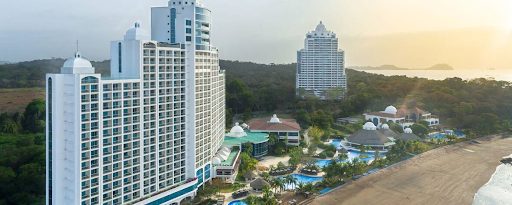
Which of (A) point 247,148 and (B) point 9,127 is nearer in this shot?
(A) point 247,148

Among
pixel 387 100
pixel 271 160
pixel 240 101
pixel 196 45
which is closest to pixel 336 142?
pixel 271 160

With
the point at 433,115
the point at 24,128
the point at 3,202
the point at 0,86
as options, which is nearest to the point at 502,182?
the point at 433,115

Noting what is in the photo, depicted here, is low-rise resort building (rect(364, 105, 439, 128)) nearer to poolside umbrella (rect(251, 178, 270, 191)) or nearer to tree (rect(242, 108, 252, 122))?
tree (rect(242, 108, 252, 122))

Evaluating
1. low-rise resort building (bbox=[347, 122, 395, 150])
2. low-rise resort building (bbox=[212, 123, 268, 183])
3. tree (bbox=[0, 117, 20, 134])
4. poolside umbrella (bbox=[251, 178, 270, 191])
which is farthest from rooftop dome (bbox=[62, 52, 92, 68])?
tree (bbox=[0, 117, 20, 134])

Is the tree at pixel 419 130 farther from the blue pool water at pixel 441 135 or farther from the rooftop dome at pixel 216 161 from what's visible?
the rooftop dome at pixel 216 161

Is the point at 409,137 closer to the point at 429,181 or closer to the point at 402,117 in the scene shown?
the point at 402,117

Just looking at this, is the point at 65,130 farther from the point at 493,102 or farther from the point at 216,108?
the point at 493,102
